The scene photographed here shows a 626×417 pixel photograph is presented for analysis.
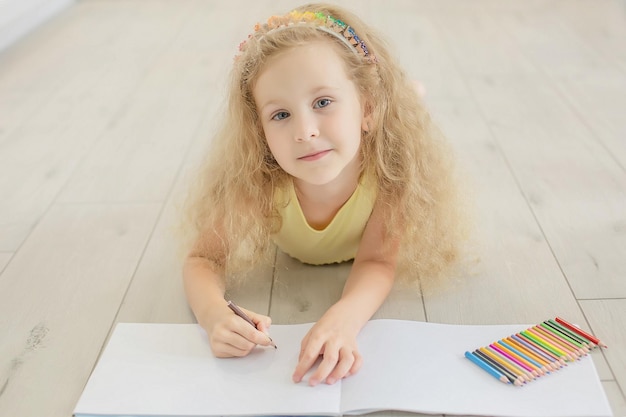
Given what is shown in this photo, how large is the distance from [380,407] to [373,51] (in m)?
0.53

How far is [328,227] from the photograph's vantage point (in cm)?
121

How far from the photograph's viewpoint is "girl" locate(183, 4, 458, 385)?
1.03 meters

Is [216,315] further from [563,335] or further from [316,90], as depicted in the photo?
[563,335]

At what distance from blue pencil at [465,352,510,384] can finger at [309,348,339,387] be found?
187 millimetres

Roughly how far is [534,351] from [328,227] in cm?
39

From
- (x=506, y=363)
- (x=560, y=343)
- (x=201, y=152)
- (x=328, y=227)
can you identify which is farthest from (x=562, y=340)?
(x=201, y=152)

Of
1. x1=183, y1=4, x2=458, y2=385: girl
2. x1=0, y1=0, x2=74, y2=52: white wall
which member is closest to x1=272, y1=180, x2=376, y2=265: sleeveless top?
x1=183, y1=4, x2=458, y2=385: girl

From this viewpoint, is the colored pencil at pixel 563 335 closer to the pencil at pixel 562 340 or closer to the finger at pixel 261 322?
the pencil at pixel 562 340

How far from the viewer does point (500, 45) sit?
2.46 meters

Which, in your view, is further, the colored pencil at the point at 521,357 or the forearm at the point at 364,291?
the forearm at the point at 364,291

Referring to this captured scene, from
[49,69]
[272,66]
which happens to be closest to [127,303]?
[272,66]

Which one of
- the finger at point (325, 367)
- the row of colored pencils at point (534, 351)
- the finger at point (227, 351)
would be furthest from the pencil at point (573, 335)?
the finger at point (227, 351)

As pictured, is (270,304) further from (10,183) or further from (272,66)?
(10,183)

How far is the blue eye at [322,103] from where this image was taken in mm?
1040
